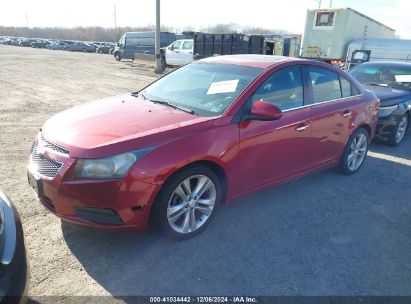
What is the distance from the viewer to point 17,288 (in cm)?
195

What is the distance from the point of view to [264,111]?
11.1ft

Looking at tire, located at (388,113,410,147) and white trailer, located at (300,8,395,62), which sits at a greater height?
white trailer, located at (300,8,395,62)

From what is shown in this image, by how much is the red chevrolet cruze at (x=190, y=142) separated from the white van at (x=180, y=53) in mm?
16264

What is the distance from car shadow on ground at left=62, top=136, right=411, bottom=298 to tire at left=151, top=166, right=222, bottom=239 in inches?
5.5

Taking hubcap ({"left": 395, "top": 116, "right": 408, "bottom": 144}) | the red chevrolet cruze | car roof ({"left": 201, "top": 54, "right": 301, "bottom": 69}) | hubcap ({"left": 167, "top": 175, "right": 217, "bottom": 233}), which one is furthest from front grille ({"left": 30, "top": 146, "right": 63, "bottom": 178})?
hubcap ({"left": 395, "top": 116, "right": 408, "bottom": 144})

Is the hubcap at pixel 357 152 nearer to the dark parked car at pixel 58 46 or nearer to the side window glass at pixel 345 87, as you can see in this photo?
the side window glass at pixel 345 87

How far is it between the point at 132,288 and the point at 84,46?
55789 mm

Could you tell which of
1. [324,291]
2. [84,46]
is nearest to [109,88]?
[324,291]

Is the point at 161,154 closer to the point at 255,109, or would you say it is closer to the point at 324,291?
the point at 255,109

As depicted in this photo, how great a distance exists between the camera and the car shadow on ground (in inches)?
110

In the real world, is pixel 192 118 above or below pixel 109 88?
above

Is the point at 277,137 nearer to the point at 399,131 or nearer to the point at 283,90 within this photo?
the point at 283,90

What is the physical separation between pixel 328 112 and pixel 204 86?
161 centimetres

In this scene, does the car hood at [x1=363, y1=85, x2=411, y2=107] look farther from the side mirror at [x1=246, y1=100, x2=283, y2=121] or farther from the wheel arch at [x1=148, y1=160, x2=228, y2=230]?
the wheel arch at [x1=148, y1=160, x2=228, y2=230]
